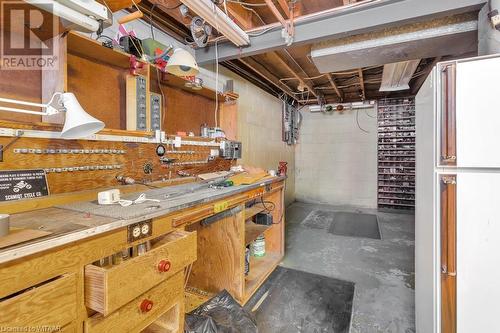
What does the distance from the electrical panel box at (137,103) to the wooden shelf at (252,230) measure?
1.22m

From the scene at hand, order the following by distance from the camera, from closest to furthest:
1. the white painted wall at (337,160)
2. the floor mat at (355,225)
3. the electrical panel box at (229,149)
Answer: the electrical panel box at (229,149), the floor mat at (355,225), the white painted wall at (337,160)

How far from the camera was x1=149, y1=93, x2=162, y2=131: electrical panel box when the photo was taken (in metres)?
1.80

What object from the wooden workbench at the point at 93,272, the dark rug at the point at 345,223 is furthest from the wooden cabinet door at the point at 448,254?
the dark rug at the point at 345,223

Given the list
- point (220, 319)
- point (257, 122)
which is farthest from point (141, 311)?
point (257, 122)

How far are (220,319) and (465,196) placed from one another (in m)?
1.42

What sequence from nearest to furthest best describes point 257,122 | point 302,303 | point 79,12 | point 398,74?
point 79,12, point 302,303, point 398,74, point 257,122

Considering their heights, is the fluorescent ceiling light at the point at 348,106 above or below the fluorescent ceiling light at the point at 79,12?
above

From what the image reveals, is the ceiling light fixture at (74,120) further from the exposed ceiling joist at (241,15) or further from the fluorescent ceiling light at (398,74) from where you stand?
the fluorescent ceiling light at (398,74)

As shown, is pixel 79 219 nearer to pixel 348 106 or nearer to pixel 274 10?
pixel 274 10

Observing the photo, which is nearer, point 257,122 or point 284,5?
point 284,5

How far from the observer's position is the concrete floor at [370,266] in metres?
1.75

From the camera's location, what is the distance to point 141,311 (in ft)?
2.99

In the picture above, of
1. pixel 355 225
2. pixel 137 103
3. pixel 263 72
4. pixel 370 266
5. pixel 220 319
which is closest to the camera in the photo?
pixel 220 319

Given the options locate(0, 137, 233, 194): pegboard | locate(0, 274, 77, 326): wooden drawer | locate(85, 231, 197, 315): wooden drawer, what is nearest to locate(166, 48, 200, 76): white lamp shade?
locate(0, 137, 233, 194): pegboard
